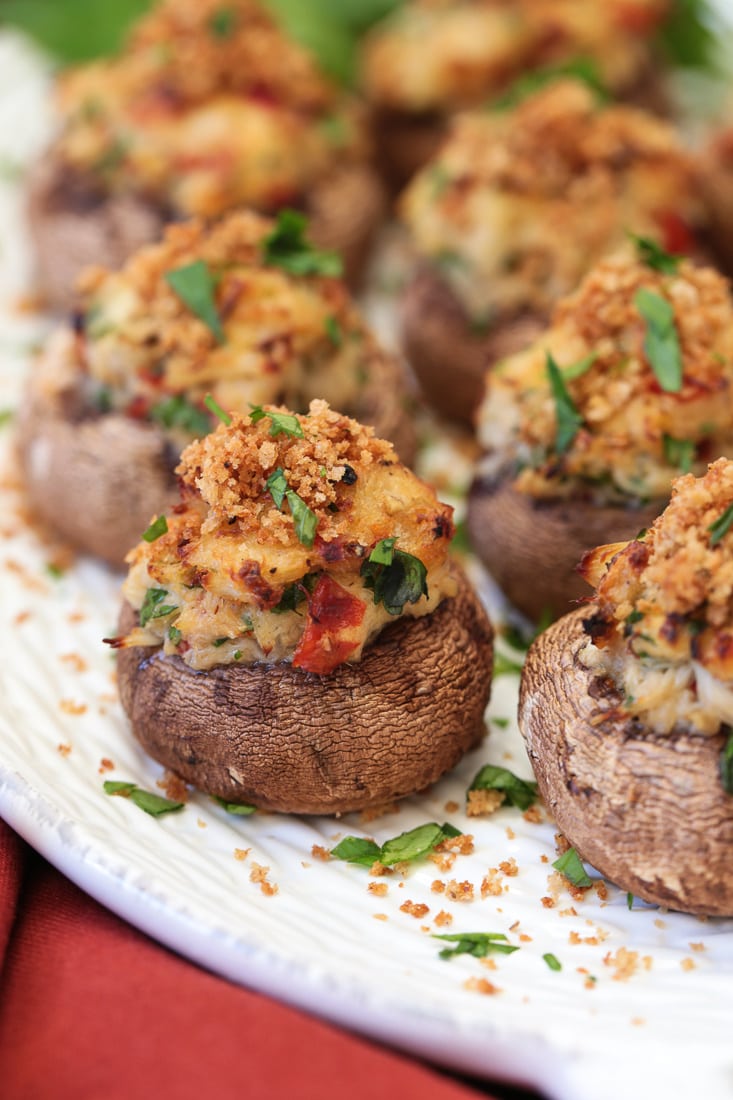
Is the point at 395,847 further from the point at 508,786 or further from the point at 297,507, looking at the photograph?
the point at 297,507

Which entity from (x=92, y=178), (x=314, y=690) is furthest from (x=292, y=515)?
(x=92, y=178)

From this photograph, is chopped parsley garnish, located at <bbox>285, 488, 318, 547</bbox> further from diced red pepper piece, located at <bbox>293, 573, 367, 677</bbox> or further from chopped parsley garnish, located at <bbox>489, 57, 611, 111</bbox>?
chopped parsley garnish, located at <bbox>489, 57, 611, 111</bbox>

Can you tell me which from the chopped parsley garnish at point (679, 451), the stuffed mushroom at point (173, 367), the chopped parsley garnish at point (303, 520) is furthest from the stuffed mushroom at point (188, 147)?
the chopped parsley garnish at point (303, 520)

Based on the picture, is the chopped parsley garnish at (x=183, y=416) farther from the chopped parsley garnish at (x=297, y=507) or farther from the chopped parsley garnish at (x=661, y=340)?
the chopped parsley garnish at (x=661, y=340)

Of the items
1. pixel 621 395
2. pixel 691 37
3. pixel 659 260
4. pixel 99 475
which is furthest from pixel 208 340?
pixel 691 37

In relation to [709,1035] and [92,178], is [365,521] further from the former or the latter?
[92,178]

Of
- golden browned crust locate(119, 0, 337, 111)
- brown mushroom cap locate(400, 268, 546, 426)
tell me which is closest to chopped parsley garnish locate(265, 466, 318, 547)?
brown mushroom cap locate(400, 268, 546, 426)
